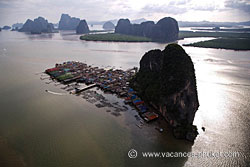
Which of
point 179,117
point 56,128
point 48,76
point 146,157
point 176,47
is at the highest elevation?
point 176,47

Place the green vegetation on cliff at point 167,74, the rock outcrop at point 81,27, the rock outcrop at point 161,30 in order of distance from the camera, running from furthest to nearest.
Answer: the rock outcrop at point 81,27, the rock outcrop at point 161,30, the green vegetation on cliff at point 167,74

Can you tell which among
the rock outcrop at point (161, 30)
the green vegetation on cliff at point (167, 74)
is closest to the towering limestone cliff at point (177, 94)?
the green vegetation on cliff at point (167, 74)

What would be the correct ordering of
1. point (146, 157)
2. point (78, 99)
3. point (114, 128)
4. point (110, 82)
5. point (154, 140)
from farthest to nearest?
point (110, 82)
point (78, 99)
point (114, 128)
point (154, 140)
point (146, 157)

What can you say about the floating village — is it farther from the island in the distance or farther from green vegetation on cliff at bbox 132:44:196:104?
the island in the distance

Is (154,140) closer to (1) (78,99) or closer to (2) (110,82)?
(1) (78,99)

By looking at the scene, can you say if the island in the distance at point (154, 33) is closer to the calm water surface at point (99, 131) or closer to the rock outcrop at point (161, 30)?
the rock outcrop at point (161, 30)

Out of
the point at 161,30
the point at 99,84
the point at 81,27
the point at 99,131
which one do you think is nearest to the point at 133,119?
the point at 99,131

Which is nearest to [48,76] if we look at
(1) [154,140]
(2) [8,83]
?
(2) [8,83]

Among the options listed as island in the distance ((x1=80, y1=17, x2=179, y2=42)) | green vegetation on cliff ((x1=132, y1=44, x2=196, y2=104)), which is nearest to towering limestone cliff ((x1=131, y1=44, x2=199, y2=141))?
green vegetation on cliff ((x1=132, y1=44, x2=196, y2=104))
